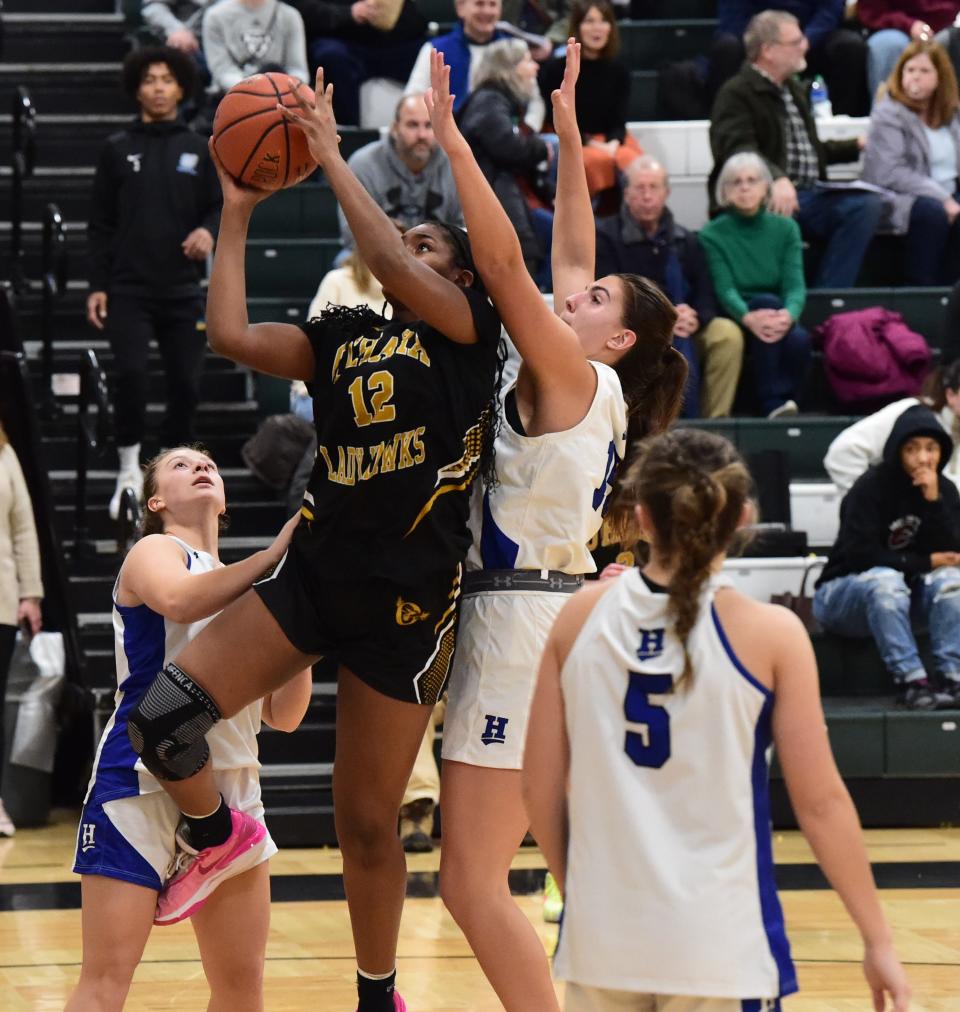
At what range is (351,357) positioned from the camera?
3.59 m

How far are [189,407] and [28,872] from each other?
2309 millimetres

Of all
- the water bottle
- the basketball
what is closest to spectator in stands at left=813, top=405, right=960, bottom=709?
the water bottle

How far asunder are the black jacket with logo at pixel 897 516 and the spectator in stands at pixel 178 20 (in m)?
4.38

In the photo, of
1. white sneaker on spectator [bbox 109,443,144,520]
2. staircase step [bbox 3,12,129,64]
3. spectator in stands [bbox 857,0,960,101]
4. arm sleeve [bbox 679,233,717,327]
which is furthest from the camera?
staircase step [bbox 3,12,129,64]

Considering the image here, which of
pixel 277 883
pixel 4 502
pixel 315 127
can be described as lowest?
pixel 277 883

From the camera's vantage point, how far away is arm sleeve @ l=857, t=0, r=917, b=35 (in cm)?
1082

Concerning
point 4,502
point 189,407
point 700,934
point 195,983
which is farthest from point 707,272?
point 700,934

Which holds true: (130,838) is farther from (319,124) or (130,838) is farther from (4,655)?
(4,655)

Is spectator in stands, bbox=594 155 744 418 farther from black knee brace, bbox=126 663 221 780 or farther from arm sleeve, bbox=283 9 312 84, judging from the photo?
black knee brace, bbox=126 663 221 780

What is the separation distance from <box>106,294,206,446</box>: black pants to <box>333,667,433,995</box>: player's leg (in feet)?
14.5

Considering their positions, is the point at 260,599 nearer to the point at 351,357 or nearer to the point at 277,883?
the point at 351,357

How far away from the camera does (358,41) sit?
10.0 metres

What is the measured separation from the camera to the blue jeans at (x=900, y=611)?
7367mm

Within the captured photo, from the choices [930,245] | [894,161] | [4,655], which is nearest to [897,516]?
[930,245]
